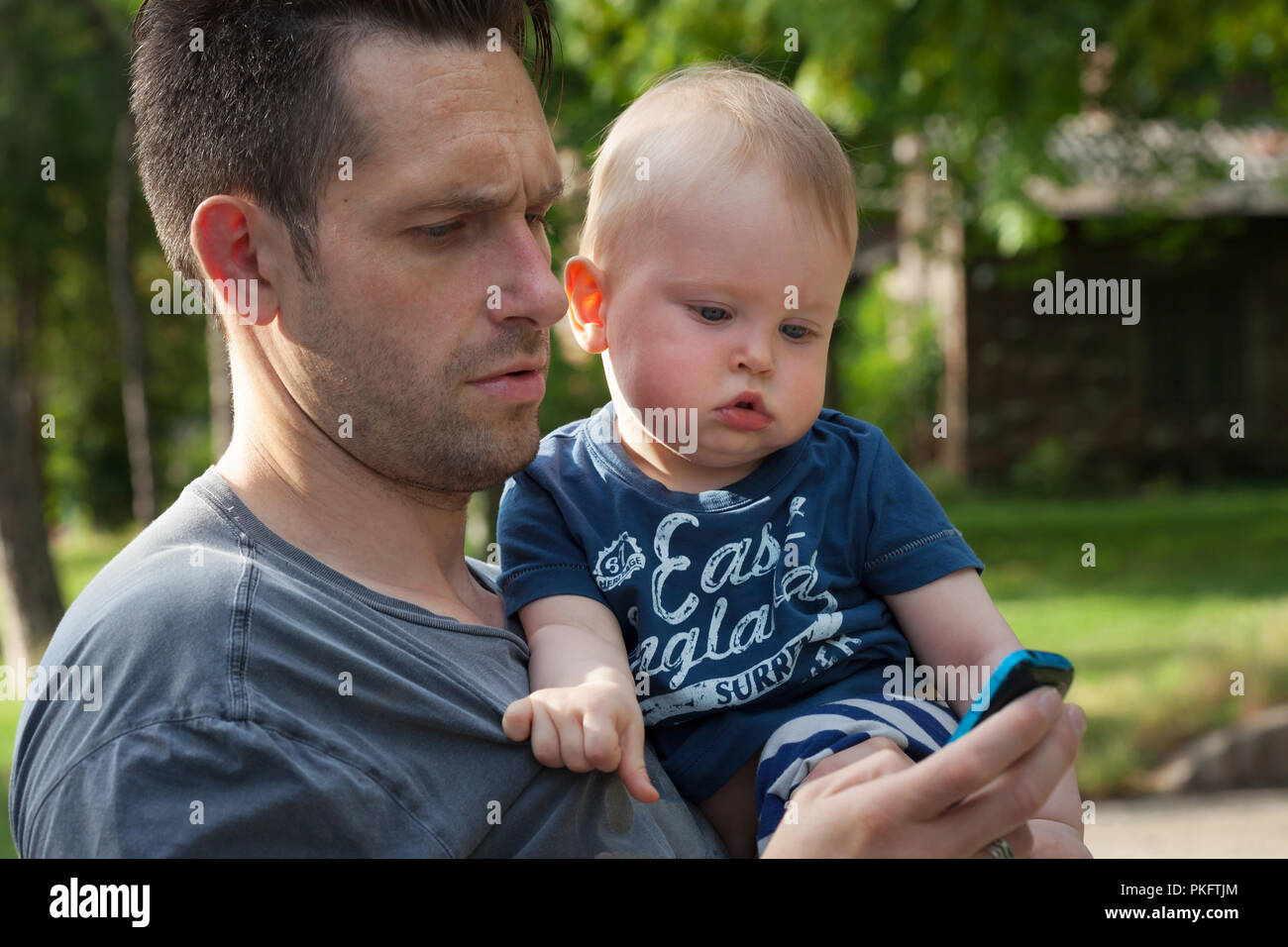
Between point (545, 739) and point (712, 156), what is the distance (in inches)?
38.5

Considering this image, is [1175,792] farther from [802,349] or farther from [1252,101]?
[1252,101]

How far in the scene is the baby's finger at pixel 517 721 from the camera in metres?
1.86

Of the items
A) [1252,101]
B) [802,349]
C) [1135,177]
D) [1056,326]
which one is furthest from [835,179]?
[1056,326]

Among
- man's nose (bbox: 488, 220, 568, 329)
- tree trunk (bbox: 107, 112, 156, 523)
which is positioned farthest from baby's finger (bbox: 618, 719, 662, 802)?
tree trunk (bbox: 107, 112, 156, 523)

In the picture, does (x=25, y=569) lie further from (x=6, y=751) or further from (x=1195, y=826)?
(x=1195, y=826)

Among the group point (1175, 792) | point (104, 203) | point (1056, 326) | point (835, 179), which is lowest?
point (1175, 792)

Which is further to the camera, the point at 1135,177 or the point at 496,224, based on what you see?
the point at 1135,177

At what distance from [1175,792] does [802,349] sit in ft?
21.0

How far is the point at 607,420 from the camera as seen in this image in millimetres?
2469

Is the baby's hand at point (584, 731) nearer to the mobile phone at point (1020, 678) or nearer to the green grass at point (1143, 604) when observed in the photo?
the mobile phone at point (1020, 678)

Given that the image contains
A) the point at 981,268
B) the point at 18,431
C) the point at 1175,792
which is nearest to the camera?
the point at 1175,792

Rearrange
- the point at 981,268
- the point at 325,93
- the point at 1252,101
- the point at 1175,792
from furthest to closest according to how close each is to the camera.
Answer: the point at 981,268
the point at 1252,101
the point at 1175,792
the point at 325,93

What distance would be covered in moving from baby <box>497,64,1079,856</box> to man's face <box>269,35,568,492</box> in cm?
22

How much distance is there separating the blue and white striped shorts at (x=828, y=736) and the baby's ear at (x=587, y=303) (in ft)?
2.34
